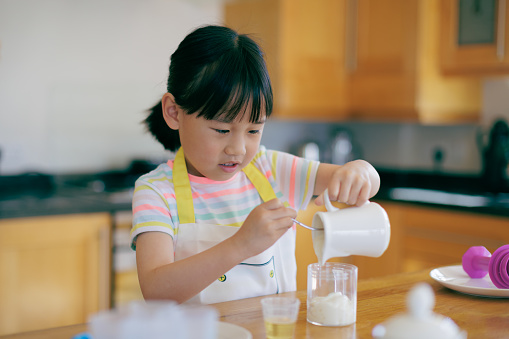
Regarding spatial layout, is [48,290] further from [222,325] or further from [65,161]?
[222,325]

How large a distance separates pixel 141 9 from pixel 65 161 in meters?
0.88

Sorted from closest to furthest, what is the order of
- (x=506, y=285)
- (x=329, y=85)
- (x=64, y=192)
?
1. (x=506, y=285)
2. (x=64, y=192)
3. (x=329, y=85)

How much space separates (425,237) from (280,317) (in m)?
2.08

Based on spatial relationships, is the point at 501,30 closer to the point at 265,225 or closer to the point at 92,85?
the point at 92,85

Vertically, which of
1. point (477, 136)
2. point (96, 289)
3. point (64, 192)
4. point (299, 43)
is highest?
point (299, 43)

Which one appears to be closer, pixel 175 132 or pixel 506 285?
pixel 506 285

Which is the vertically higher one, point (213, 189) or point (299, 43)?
point (299, 43)

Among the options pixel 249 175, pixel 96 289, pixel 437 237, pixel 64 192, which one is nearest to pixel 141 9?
pixel 64 192

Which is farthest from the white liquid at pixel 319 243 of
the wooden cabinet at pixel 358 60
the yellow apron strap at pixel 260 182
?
the wooden cabinet at pixel 358 60

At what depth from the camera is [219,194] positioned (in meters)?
1.27

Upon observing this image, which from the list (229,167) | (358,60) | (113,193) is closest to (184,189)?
(229,167)

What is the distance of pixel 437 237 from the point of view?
2.71 metres

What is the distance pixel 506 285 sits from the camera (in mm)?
1104

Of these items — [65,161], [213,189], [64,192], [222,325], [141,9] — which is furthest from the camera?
[141,9]
